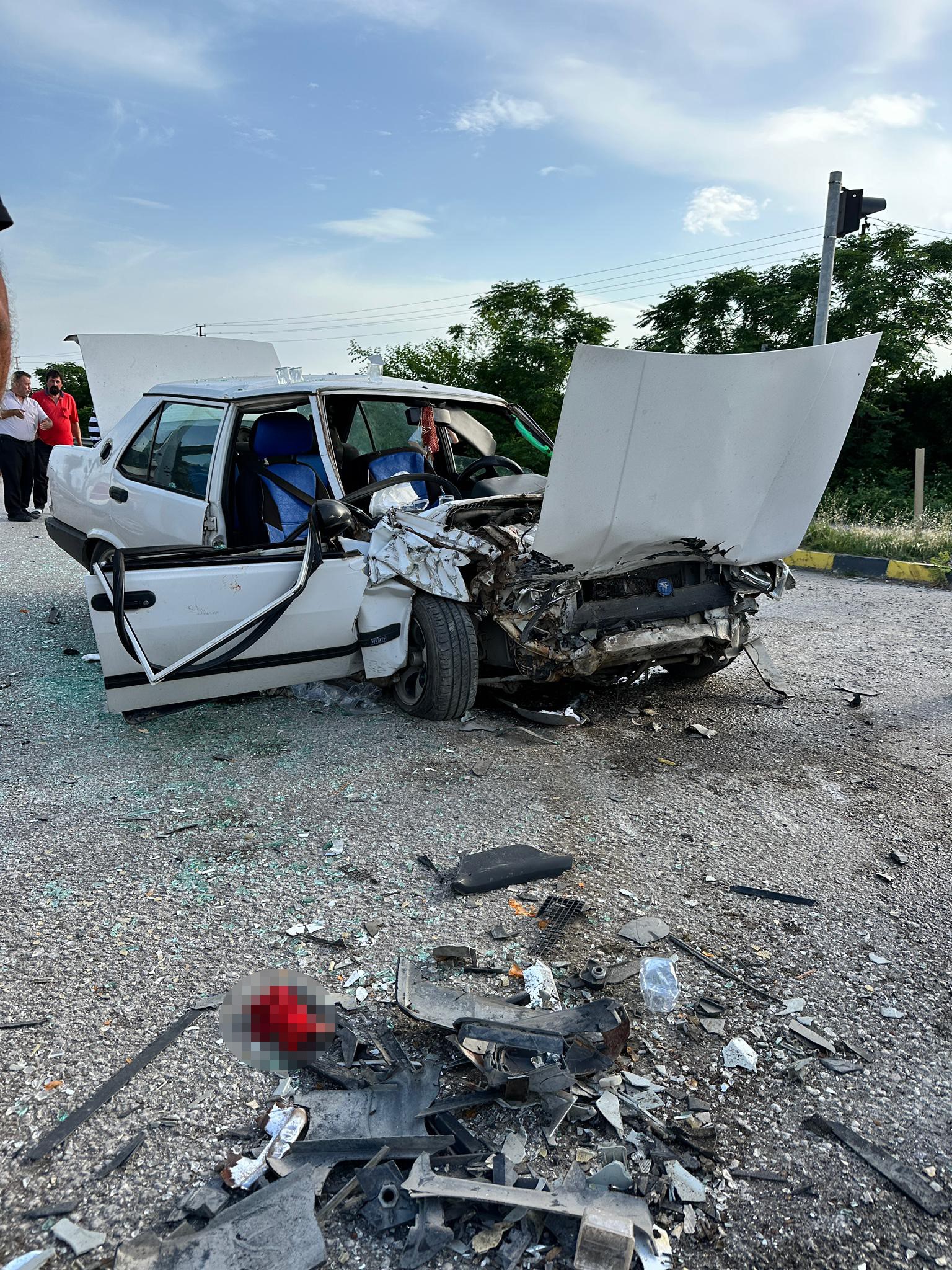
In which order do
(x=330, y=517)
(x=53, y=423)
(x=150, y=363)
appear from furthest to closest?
(x=53, y=423)
(x=150, y=363)
(x=330, y=517)

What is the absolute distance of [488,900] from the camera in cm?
296

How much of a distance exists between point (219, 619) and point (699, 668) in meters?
2.69

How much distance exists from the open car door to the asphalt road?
13.1 inches

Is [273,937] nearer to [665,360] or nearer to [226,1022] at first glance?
[226,1022]

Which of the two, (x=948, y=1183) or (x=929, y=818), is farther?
(x=929, y=818)

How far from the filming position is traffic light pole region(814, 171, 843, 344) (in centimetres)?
876

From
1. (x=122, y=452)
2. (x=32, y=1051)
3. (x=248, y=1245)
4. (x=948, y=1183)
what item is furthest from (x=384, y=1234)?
(x=122, y=452)

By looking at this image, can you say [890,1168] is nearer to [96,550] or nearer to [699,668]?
[699,668]

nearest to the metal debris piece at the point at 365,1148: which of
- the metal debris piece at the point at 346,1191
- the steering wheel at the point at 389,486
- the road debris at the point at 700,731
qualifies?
the metal debris piece at the point at 346,1191

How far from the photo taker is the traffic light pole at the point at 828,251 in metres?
8.76

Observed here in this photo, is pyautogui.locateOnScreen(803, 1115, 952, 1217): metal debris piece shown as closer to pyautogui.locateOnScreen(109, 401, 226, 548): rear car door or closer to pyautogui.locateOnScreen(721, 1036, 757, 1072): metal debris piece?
pyautogui.locateOnScreen(721, 1036, 757, 1072): metal debris piece

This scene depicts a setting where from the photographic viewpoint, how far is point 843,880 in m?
3.14

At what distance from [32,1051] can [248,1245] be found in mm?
832

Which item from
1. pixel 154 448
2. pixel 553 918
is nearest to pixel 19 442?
pixel 154 448
